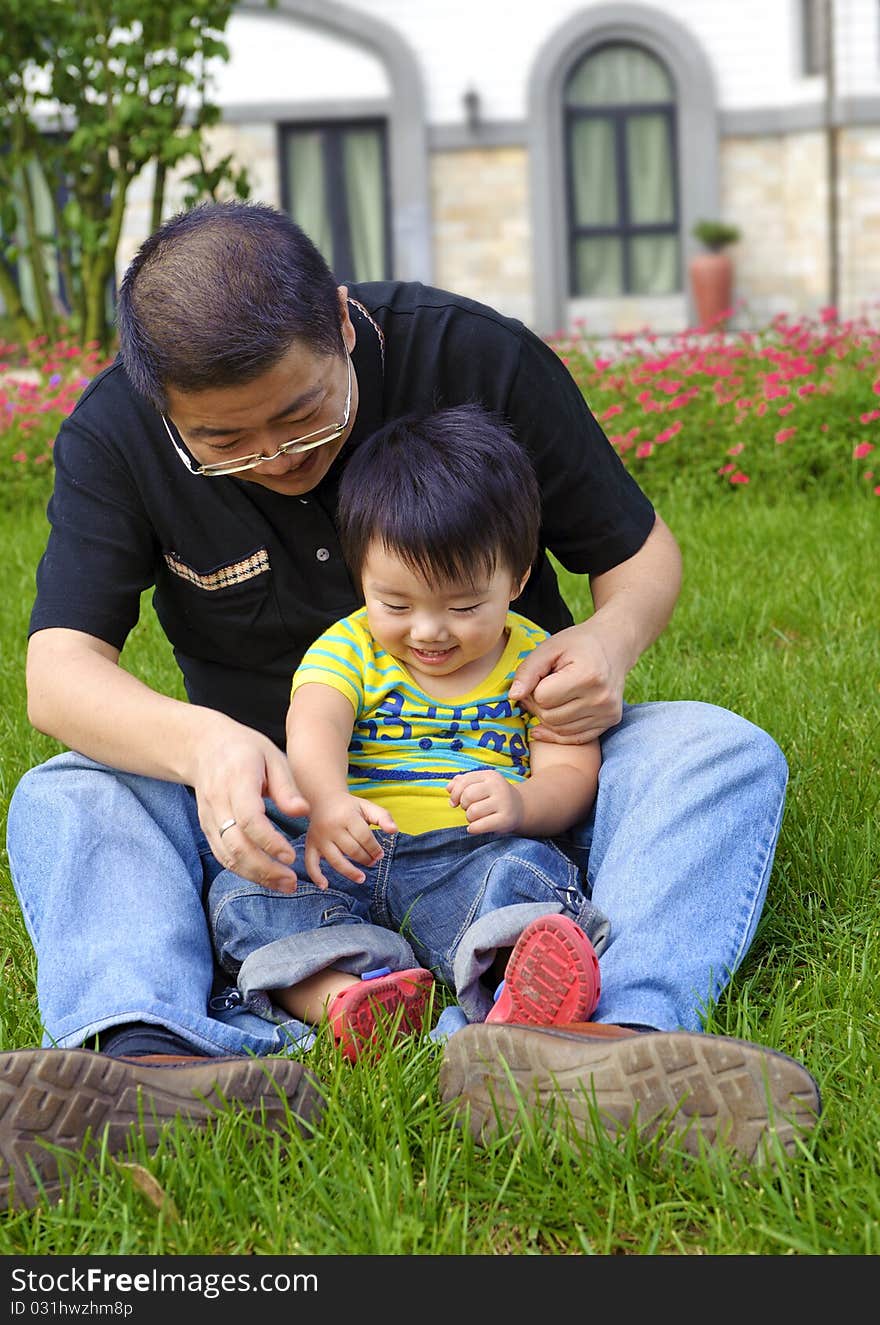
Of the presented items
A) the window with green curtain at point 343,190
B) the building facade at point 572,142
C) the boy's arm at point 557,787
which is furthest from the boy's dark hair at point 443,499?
the window with green curtain at point 343,190

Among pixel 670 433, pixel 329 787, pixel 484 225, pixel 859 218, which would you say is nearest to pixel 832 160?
pixel 859 218

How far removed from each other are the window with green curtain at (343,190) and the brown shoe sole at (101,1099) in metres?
14.3

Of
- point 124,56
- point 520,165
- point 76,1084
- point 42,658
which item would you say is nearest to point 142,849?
point 42,658

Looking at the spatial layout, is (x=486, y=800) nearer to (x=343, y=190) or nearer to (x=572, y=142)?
(x=572, y=142)

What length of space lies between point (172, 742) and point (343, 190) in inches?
577

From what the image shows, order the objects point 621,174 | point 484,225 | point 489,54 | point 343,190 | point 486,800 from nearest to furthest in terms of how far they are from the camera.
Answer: point 486,800, point 489,54, point 484,225, point 621,174, point 343,190

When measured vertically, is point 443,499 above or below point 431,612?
above

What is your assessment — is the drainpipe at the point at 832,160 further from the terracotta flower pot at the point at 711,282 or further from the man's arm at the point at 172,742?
the man's arm at the point at 172,742

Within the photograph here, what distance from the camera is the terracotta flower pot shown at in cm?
1501

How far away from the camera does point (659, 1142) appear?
163 centimetres

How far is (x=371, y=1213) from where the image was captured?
1.54m

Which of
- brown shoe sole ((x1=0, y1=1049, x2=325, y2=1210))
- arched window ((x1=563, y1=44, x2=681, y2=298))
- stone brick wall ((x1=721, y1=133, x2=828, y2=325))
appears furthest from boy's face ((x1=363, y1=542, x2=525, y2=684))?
arched window ((x1=563, y1=44, x2=681, y2=298))

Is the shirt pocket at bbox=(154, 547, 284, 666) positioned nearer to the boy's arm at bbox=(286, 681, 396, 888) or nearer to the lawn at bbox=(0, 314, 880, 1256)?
the boy's arm at bbox=(286, 681, 396, 888)

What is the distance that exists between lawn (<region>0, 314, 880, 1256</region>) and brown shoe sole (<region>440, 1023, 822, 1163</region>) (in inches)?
1.0
